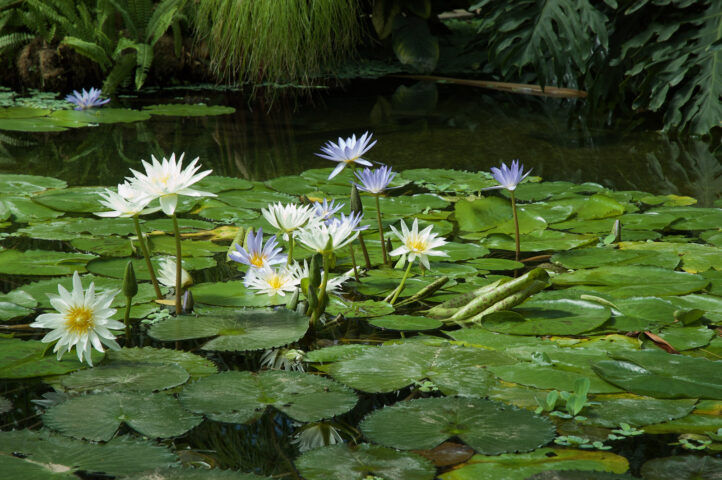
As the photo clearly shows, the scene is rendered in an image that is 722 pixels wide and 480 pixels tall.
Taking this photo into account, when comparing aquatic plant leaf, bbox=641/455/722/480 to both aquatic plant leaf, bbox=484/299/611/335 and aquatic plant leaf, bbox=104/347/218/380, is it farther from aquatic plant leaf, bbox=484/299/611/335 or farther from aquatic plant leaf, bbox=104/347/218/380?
aquatic plant leaf, bbox=104/347/218/380

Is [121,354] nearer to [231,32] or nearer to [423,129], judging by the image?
[423,129]

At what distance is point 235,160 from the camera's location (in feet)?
11.1

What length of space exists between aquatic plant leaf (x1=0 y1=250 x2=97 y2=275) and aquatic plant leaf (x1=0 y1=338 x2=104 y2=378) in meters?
0.48

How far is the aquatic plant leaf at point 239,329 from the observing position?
57.7 inches

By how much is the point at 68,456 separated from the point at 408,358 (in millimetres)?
643

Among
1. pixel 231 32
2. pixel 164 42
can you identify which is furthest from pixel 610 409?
pixel 164 42

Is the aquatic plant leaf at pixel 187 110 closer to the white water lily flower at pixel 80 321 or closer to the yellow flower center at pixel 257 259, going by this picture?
the yellow flower center at pixel 257 259

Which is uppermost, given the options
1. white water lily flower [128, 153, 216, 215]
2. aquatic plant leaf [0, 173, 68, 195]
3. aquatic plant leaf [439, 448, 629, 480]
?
aquatic plant leaf [0, 173, 68, 195]

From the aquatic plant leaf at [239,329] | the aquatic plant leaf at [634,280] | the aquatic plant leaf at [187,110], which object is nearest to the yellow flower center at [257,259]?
the aquatic plant leaf at [239,329]

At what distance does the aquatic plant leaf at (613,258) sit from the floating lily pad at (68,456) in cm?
131

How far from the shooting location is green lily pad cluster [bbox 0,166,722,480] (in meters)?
1.07

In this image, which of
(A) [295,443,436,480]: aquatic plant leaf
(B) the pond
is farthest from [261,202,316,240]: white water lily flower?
(A) [295,443,436,480]: aquatic plant leaf

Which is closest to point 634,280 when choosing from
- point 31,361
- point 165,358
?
point 165,358

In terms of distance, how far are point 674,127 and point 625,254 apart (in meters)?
2.44
